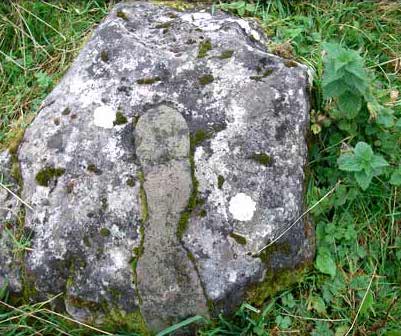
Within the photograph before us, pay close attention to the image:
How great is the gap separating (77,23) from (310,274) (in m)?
2.25

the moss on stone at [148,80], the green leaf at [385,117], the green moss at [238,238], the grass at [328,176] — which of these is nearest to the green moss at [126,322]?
the grass at [328,176]

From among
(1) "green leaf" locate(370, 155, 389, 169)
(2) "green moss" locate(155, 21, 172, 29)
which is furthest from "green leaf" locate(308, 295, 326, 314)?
(2) "green moss" locate(155, 21, 172, 29)

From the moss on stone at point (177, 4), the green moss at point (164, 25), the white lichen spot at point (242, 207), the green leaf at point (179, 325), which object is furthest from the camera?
the moss on stone at point (177, 4)

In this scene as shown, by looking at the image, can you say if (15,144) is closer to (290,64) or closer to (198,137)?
(198,137)

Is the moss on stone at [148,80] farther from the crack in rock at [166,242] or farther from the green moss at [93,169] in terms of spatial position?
the green moss at [93,169]

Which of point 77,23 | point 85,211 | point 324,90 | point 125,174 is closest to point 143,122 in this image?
point 125,174

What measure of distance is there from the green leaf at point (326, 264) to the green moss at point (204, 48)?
3.93ft

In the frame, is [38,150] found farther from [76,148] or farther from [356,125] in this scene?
[356,125]

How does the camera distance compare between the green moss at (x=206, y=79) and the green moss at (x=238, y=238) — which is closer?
the green moss at (x=238, y=238)

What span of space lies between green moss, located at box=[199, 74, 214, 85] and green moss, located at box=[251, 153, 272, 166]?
456 millimetres

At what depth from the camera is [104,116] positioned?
268 cm

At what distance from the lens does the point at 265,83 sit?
2721mm

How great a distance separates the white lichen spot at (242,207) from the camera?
98.5 inches

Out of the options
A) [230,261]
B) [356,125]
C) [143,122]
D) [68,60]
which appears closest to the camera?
[230,261]
